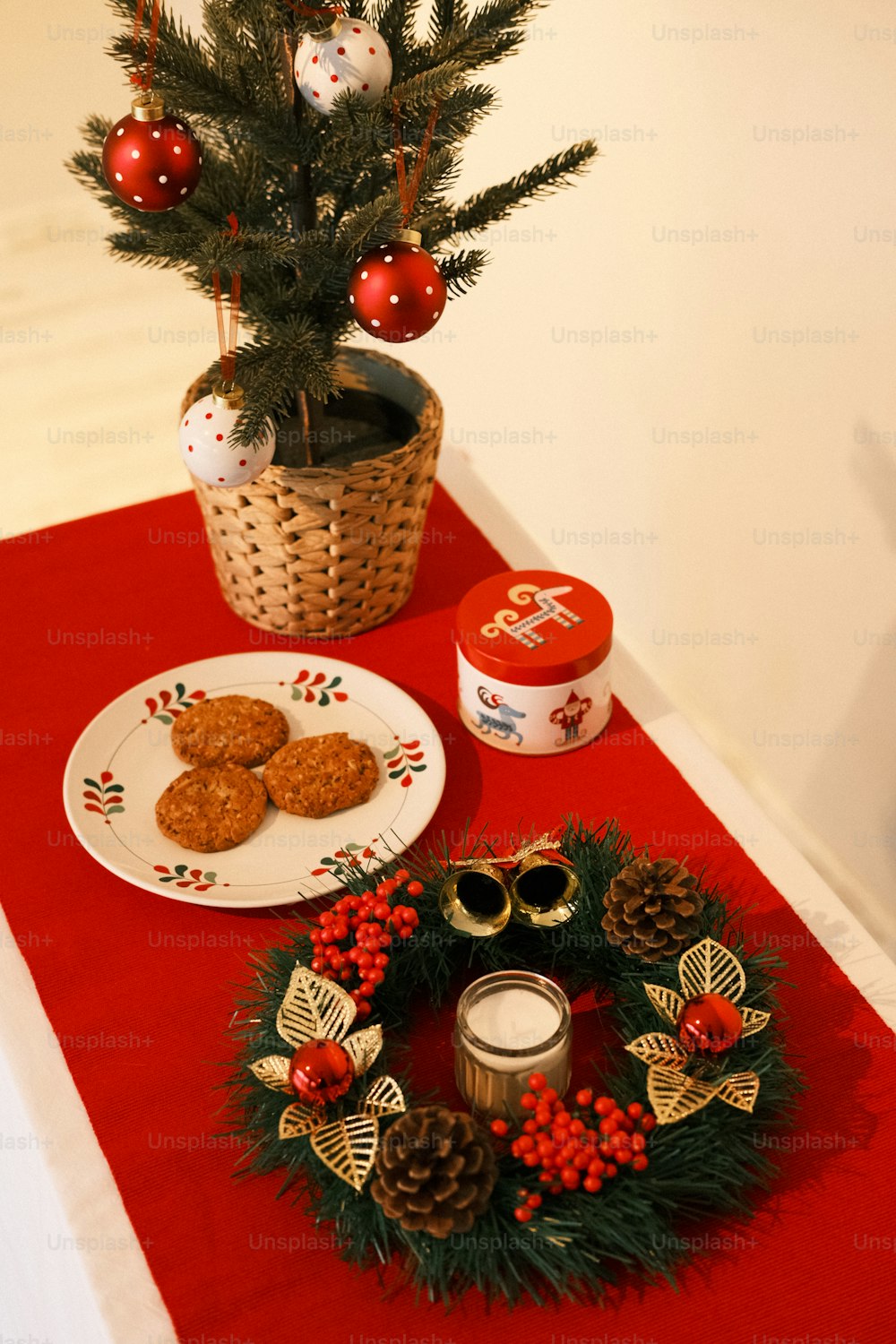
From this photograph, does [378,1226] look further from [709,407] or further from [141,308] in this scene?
[141,308]

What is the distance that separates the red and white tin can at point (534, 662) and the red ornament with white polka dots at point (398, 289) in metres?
0.25

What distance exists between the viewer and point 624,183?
1.58 m

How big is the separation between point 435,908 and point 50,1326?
38cm

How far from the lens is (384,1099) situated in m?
0.74

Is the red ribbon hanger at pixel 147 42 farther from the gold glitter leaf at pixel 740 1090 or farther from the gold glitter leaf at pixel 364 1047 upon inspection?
the gold glitter leaf at pixel 740 1090

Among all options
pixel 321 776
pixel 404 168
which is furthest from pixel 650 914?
pixel 404 168

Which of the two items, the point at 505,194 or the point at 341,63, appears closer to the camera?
the point at 341,63

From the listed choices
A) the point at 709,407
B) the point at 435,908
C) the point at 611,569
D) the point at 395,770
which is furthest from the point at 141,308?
the point at 435,908

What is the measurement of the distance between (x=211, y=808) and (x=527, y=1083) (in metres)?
0.35

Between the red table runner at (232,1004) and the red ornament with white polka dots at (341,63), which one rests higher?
the red ornament with white polka dots at (341,63)

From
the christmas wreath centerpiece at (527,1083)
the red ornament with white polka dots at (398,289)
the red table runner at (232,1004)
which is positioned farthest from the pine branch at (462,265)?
the christmas wreath centerpiece at (527,1083)

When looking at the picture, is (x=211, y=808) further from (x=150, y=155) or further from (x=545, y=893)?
(x=150, y=155)

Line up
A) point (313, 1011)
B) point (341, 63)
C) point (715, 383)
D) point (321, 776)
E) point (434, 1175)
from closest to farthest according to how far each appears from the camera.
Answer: point (434, 1175) < point (313, 1011) < point (341, 63) < point (321, 776) < point (715, 383)

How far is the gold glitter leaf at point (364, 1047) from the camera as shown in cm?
76
